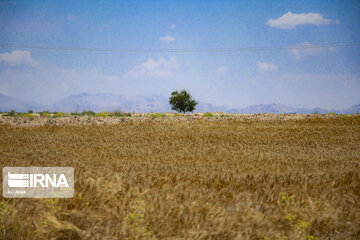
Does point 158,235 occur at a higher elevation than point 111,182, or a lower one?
lower

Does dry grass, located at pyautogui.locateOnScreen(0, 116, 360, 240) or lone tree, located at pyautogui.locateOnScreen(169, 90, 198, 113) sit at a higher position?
lone tree, located at pyautogui.locateOnScreen(169, 90, 198, 113)

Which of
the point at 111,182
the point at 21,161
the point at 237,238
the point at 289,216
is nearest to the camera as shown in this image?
the point at 237,238

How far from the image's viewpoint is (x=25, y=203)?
4008 mm

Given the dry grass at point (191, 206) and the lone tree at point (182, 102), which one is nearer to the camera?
Answer: the dry grass at point (191, 206)

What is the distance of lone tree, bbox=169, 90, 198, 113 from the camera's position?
79.7m

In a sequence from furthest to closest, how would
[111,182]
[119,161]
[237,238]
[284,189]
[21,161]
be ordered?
[119,161]
[21,161]
[284,189]
[111,182]
[237,238]

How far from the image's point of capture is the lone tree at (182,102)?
79688mm

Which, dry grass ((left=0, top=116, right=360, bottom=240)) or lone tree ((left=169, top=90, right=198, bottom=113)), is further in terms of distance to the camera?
lone tree ((left=169, top=90, right=198, bottom=113))

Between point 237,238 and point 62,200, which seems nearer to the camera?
point 237,238

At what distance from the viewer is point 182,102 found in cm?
7962

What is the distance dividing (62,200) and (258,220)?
94.2 inches

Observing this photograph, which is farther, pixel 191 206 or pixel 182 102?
pixel 182 102

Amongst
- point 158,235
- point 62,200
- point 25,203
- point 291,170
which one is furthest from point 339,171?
point 25,203

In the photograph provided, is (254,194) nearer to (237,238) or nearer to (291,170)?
(237,238)
